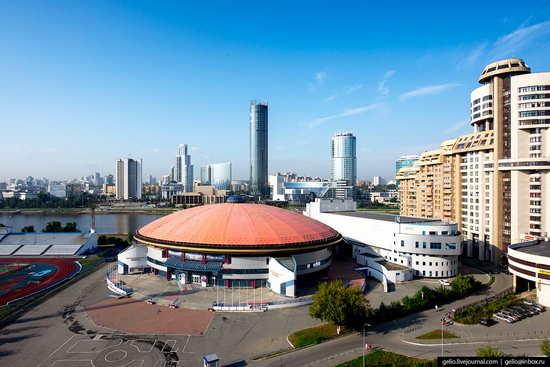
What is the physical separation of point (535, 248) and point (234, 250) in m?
32.0

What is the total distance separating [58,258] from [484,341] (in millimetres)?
54463

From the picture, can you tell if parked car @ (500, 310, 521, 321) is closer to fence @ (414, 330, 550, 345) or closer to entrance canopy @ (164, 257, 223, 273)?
fence @ (414, 330, 550, 345)

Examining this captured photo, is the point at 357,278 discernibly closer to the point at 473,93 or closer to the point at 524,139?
the point at 524,139

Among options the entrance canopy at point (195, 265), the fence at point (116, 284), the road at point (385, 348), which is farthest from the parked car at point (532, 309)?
the fence at point (116, 284)

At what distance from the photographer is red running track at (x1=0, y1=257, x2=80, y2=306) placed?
1337 inches

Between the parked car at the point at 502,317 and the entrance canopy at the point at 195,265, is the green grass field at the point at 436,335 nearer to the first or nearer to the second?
the parked car at the point at 502,317

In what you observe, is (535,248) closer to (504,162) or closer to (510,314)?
(504,162)

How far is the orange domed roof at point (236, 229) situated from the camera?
113 feet

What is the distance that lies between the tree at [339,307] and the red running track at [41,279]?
28556 millimetres

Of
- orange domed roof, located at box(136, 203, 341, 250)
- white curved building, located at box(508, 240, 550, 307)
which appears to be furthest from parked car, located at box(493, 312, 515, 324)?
orange domed roof, located at box(136, 203, 341, 250)

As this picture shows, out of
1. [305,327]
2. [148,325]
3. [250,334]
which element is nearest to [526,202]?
[305,327]

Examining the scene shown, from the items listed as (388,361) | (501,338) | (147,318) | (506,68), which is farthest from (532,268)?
(147,318)

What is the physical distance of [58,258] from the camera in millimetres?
51594

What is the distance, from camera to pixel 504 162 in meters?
44.7
